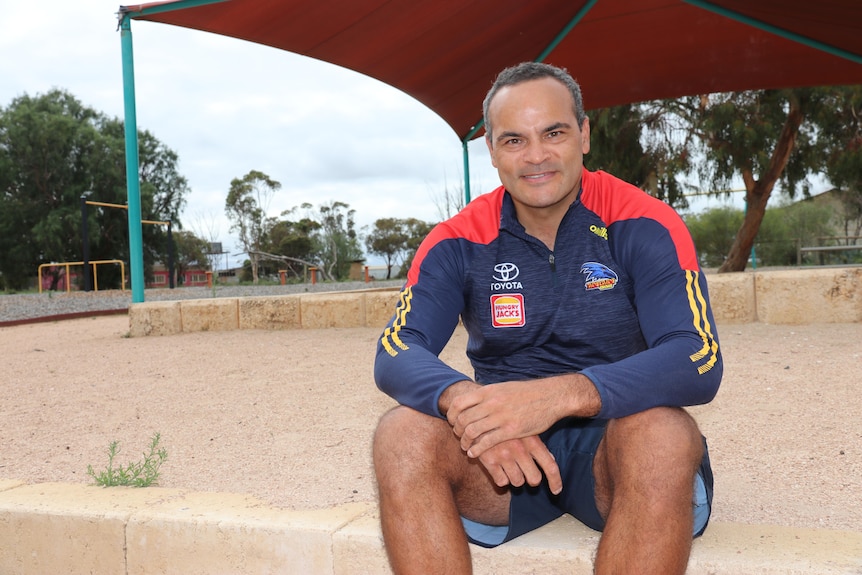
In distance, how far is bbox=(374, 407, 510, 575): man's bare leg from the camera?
1412 mm

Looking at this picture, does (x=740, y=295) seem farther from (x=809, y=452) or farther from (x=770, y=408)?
(x=809, y=452)

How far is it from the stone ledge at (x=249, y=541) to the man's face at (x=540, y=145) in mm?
825

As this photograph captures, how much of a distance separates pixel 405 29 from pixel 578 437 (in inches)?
192

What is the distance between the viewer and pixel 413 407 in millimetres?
1565

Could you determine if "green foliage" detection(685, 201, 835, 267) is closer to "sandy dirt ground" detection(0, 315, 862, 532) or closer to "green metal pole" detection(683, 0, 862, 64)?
"green metal pole" detection(683, 0, 862, 64)

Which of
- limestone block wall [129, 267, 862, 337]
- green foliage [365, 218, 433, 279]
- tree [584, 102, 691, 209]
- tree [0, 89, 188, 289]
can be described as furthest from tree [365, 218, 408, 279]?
limestone block wall [129, 267, 862, 337]

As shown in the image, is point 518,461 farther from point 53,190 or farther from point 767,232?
point 53,190

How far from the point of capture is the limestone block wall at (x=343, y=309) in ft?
17.5

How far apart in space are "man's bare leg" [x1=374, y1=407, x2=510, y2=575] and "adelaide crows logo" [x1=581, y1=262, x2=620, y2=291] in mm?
495

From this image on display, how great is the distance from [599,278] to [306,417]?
2.03 meters

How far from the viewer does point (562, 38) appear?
6.84 m

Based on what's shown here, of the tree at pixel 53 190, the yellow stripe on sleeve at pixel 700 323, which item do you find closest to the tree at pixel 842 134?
the yellow stripe on sleeve at pixel 700 323

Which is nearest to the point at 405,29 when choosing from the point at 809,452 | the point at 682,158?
the point at 809,452

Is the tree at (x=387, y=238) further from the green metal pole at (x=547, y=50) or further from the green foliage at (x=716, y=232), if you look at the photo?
the green metal pole at (x=547, y=50)
